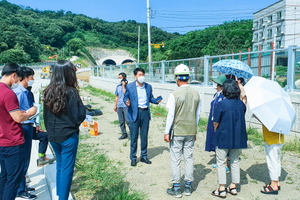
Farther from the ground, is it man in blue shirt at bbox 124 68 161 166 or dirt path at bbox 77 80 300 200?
man in blue shirt at bbox 124 68 161 166

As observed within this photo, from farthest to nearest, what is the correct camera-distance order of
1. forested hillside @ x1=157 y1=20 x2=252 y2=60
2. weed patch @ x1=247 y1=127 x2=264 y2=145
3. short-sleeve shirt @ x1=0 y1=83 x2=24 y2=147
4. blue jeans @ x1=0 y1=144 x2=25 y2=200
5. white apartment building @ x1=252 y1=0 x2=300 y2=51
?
forested hillside @ x1=157 y1=20 x2=252 y2=60
white apartment building @ x1=252 y1=0 x2=300 y2=51
weed patch @ x1=247 y1=127 x2=264 y2=145
blue jeans @ x1=0 y1=144 x2=25 y2=200
short-sleeve shirt @ x1=0 y1=83 x2=24 y2=147

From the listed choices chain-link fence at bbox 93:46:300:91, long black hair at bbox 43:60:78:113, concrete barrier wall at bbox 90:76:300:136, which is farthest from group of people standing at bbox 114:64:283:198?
chain-link fence at bbox 93:46:300:91

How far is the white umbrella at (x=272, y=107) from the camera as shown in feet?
11.4

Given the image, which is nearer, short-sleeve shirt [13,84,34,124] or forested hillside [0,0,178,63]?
short-sleeve shirt [13,84,34,124]

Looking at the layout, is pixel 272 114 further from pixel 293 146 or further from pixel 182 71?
pixel 293 146

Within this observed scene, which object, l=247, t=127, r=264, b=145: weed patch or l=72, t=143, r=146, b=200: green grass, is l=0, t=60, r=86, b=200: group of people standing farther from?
l=247, t=127, r=264, b=145: weed patch

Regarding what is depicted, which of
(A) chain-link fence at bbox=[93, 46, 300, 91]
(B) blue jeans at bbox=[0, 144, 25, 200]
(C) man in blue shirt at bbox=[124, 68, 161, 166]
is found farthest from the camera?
(A) chain-link fence at bbox=[93, 46, 300, 91]

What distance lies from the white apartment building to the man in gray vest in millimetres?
49556

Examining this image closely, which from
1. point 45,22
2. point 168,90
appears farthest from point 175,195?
point 45,22

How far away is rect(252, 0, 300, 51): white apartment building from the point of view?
5022 centimetres

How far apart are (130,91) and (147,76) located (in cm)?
846

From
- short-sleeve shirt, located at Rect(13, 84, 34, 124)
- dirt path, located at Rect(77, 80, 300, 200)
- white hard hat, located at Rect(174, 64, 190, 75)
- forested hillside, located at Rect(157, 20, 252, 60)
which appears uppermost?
forested hillside, located at Rect(157, 20, 252, 60)

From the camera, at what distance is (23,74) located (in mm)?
3586

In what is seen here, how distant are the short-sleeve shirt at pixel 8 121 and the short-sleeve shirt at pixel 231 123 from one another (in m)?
2.42
